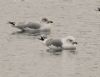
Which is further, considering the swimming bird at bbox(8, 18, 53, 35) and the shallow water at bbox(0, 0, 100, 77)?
the swimming bird at bbox(8, 18, 53, 35)

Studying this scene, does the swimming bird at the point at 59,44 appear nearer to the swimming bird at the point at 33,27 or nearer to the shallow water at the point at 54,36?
the shallow water at the point at 54,36

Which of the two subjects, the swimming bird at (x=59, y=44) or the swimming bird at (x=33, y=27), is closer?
the swimming bird at (x=59, y=44)

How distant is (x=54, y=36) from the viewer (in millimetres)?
29859

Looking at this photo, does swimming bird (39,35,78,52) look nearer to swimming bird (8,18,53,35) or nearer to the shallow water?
the shallow water

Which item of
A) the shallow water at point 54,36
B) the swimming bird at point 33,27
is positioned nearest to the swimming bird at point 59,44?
the shallow water at point 54,36

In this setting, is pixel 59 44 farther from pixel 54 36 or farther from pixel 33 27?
pixel 33 27

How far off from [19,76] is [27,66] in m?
1.63

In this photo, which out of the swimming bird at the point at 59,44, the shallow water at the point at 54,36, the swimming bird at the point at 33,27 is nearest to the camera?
the shallow water at the point at 54,36

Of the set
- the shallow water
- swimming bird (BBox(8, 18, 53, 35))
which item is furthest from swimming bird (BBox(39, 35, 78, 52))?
swimming bird (BBox(8, 18, 53, 35))

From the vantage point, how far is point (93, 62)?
2414 cm

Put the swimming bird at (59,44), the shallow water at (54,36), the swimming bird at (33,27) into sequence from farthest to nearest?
the swimming bird at (33,27) < the swimming bird at (59,44) < the shallow water at (54,36)

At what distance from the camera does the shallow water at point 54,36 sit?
23.0m

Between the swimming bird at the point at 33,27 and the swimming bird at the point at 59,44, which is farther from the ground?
the swimming bird at the point at 33,27

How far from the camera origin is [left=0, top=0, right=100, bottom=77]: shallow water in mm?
23000
